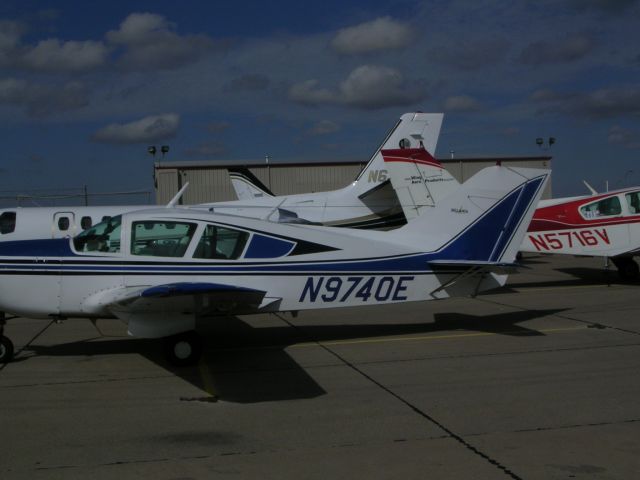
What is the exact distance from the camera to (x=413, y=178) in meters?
15.4

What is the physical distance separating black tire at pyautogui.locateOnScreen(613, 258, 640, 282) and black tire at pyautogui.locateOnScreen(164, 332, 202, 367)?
39.1 ft

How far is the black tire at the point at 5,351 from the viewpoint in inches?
312

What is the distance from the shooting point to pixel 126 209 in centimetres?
1557

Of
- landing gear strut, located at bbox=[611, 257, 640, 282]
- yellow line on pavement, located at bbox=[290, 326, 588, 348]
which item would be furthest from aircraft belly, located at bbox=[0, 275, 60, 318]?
landing gear strut, located at bbox=[611, 257, 640, 282]

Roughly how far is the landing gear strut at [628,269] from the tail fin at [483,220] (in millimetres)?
7956

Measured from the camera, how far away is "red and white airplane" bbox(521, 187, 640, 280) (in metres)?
14.6

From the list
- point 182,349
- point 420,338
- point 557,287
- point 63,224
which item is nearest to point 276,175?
point 63,224

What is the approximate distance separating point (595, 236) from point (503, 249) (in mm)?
6771

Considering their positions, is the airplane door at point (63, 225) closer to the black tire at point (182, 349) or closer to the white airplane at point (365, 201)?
the white airplane at point (365, 201)

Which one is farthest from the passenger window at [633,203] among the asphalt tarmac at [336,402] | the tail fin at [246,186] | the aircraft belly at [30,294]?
the tail fin at [246,186]

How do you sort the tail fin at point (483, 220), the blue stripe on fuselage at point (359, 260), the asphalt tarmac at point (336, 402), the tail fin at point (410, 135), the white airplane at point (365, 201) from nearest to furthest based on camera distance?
the asphalt tarmac at point (336, 402)
the blue stripe on fuselage at point (359, 260)
the tail fin at point (483, 220)
the white airplane at point (365, 201)
the tail fin at point (410, 135)

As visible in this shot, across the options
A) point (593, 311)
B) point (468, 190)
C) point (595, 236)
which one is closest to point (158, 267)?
point (468, 190)

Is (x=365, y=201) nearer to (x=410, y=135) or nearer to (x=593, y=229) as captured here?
(x=410, y=135)

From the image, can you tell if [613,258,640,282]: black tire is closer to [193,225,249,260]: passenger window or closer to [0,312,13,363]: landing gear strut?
[193,225,249,260]: passenger window
